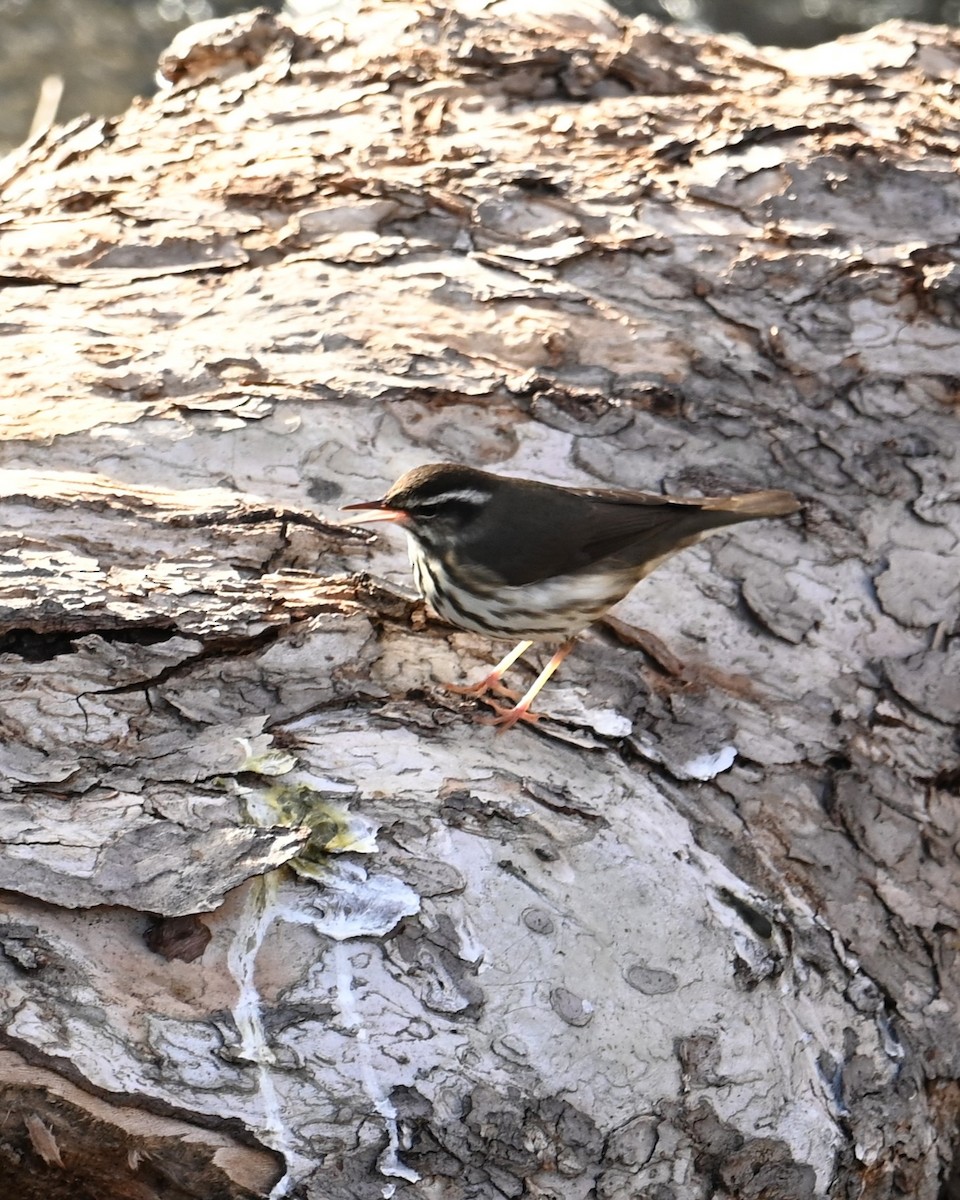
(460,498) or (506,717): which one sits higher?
(460,498)

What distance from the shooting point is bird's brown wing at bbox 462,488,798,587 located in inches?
156

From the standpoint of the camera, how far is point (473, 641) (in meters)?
4.16

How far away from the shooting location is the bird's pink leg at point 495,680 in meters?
3.74

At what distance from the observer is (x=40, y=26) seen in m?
10.5

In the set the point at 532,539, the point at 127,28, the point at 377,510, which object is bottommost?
the point at 127,28

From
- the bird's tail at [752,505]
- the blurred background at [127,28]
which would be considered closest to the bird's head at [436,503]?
the bird's tail at [752,505]

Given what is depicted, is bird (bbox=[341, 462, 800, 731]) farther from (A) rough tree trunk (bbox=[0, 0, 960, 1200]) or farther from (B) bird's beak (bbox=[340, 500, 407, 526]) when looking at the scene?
(A) rough tree trunk (bbox=[0, 0, 960, 1200])

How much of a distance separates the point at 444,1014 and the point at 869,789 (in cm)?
152

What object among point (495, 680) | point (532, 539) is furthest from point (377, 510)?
point (495, 680)

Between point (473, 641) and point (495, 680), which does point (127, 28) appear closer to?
point (473, 641)

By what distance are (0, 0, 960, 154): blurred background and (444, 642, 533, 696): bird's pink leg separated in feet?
23.6

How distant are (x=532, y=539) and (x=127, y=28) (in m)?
8.59

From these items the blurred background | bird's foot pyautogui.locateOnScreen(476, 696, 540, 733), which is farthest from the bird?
the blurred background

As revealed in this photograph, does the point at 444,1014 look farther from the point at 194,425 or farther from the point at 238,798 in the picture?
the point at 194,425
